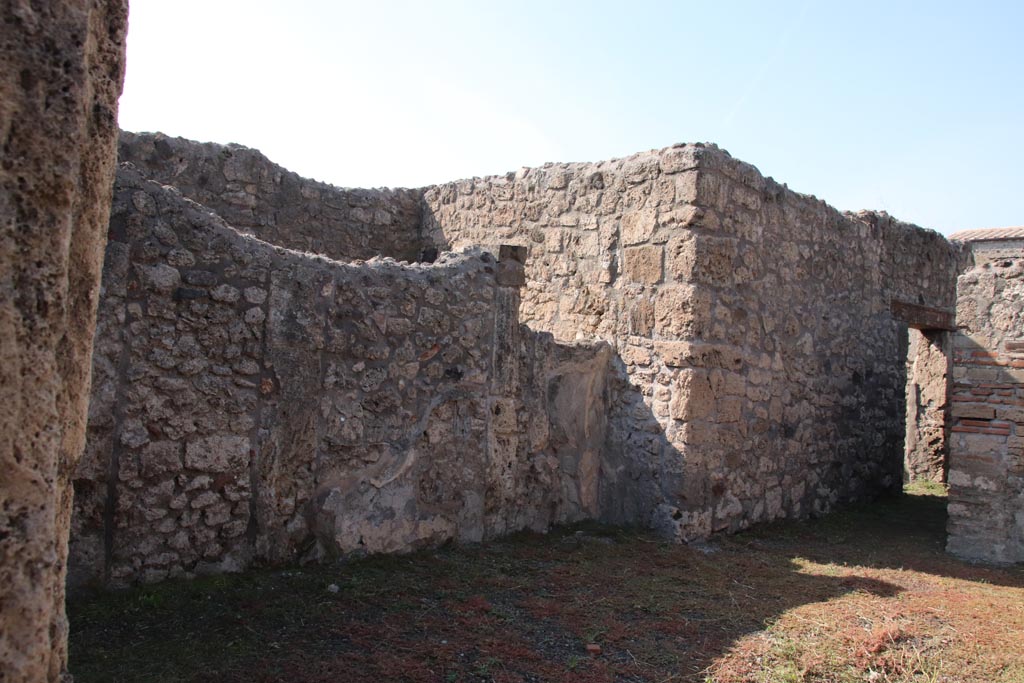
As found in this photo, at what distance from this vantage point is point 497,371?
17.7 ft

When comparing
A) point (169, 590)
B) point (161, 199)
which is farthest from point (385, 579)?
point (161, 199)

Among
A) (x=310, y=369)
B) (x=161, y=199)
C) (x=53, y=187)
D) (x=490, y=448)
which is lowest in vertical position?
(x=490, y=448)

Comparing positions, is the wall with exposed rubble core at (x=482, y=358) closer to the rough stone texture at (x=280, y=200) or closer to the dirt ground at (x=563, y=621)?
the rough stone texture at (x=280, y=200)

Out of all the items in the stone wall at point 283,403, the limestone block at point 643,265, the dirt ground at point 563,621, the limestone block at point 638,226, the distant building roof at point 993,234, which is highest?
the distant building roof at point 993,234

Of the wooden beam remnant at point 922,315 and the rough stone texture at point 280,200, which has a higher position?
the rough stone texture at point 280,200

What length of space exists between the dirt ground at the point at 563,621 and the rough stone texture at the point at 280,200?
12.2 feet

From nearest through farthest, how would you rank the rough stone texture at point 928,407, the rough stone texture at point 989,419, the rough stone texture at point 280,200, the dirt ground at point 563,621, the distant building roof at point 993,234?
the dirt ground at point 563,621 < the rough stone texture at point 989,419 < the rough stone texture at point 280,200 < the rough stone texture at point 928,407 < the distant building roof at point 993,234

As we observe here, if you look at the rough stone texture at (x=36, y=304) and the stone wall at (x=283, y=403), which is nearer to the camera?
the rough stone texture at (x=36, y=304)

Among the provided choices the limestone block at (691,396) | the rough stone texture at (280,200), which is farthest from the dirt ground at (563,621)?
the rough stone texture at (280,200)

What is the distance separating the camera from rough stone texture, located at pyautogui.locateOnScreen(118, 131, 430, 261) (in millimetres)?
6598

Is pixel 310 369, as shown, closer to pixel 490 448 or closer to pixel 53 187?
pixel 490 448

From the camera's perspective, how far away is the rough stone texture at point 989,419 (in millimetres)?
5902

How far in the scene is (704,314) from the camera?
6117 mm

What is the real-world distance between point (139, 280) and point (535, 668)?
2.51 meters
